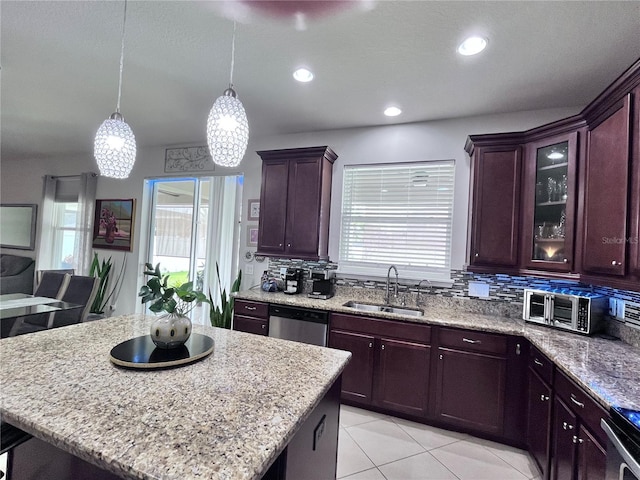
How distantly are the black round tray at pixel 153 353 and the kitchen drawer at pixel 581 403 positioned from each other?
1.73 m

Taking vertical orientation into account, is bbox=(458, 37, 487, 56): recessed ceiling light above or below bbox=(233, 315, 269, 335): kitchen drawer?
above

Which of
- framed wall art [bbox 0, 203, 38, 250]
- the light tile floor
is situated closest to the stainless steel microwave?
the light tile floor

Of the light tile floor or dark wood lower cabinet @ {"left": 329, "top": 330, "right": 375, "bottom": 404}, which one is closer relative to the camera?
the light tile floor

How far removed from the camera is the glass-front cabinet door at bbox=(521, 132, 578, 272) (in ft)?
7.06

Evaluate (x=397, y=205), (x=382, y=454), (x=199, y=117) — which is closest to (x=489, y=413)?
(x=382, y=454)

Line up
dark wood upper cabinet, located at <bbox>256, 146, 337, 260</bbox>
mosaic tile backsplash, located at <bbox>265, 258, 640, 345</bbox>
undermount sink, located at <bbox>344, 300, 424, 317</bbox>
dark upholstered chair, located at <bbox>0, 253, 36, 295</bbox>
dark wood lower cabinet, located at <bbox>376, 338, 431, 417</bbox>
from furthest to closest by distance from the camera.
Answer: dark upholstered chair, located at <bbox>0, 253, 36, 295</bbox> < dark wood upper cabinet, located at <bbox>256, 146, 337, 260</bbox> < undermount sink, located at <bbox>344, 300, 424, 317</bbox> < dark wood lower cabinet, located at <bbox>376, 338, 431, 417</bbox> < mosaic tile backsplash, located at <bbox>265, 258, 640, 345</bbox>

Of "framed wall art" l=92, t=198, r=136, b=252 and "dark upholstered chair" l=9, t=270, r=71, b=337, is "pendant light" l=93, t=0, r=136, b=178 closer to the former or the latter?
"dark upholstered chair" l=9, t=270, r=71, b=337

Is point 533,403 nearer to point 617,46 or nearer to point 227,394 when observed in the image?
point 227,394

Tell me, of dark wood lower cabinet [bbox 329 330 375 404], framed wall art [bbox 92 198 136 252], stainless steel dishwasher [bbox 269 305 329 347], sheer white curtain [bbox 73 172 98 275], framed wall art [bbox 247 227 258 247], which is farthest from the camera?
sheer white curtain [bbox 73 172 98 275]

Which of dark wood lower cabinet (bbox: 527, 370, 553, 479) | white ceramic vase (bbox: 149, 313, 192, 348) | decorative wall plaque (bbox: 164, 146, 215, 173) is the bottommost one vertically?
dark wood lower cabinet (bbox: 527, 370, 553, 479)

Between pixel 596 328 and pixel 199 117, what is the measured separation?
155 inches

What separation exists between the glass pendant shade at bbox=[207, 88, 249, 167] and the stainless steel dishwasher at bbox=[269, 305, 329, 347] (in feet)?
5.54

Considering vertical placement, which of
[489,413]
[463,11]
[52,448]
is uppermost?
[463,11]

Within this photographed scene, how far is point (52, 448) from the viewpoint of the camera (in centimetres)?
110
